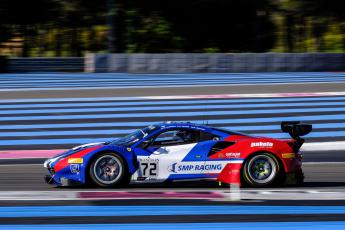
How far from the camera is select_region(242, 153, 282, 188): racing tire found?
933cm

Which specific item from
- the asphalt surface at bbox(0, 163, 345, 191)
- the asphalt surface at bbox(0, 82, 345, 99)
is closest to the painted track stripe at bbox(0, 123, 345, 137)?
the asphalt surface at bbox(0, 163, 345, 191)

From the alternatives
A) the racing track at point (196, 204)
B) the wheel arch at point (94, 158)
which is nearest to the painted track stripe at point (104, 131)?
the racing track at point (196, 204)

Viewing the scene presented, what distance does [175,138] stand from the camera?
9.51 metres

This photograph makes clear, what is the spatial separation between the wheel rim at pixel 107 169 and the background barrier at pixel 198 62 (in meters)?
14.5

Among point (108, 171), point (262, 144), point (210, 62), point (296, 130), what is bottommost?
point (108, 171)

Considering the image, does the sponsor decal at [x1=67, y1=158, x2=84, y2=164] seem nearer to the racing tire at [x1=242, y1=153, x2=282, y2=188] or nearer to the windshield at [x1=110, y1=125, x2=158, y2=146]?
the windshield at [x1=110, y1=125, x2=158, y2=146]

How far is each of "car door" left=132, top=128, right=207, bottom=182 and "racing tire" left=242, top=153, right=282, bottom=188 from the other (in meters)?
0.61

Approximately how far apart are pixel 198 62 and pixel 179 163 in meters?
14.8

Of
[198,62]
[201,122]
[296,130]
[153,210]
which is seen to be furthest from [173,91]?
[153,210]

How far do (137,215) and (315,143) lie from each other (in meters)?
7.63

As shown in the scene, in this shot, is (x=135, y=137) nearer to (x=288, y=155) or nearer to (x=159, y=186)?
(x=159, y=186)

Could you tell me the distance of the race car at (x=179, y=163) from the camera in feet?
30.5

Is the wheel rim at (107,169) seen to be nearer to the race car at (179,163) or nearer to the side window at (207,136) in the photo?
the race car at (179,163)

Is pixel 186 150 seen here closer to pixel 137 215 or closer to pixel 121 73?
pixel 137 215
